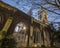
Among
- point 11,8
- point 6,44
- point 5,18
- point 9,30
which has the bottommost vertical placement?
point 6,44

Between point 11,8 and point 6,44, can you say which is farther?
point 11,8

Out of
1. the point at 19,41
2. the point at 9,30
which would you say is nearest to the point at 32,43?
the point at 19,41

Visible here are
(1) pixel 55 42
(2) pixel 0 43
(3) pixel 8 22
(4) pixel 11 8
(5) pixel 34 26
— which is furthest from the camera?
(1) pixel 55 42

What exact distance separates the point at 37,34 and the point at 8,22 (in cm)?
1028

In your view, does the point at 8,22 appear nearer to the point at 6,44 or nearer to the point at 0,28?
the point at 0,28

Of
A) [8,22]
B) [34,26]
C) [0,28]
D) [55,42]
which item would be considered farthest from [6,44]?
[55,42]

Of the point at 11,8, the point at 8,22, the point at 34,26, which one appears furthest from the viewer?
the point at 34,26

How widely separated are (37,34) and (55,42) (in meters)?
5.01

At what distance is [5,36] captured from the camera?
2573 cm

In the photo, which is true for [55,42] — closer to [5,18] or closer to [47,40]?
[47,40]

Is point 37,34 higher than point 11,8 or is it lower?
lower

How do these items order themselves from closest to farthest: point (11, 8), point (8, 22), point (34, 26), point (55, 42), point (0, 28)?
1. point (0, 28)
2. point (8, 22)
3. point (11, 8)
4. point (34, 26)
5. point (55, 42)

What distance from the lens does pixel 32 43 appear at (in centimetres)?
3400

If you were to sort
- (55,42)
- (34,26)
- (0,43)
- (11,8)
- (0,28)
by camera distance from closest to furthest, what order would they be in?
(0,43) → (0,28) → (11,8) → (34,26) → (55,42)
